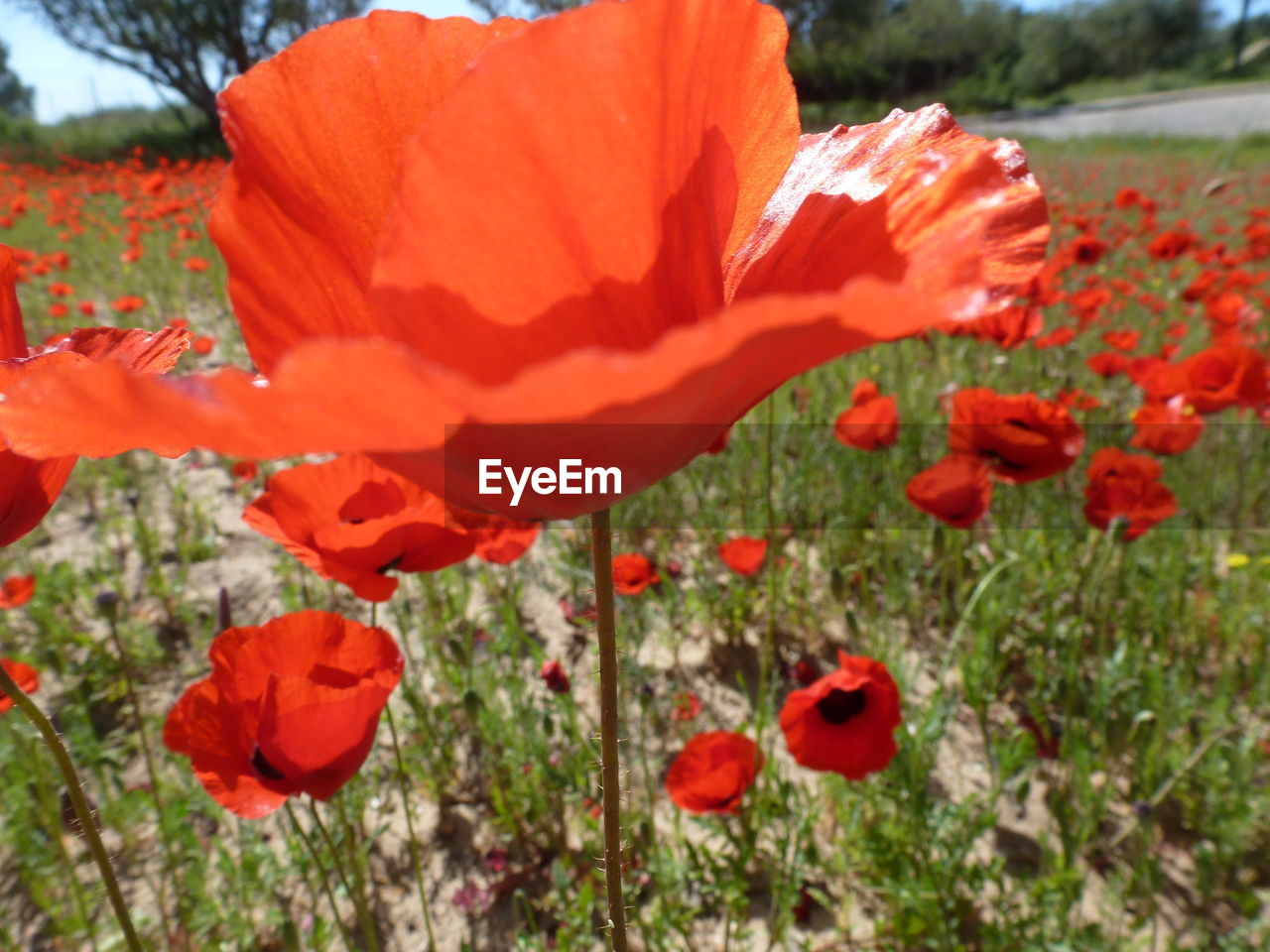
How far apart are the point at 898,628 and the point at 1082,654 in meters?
0.42

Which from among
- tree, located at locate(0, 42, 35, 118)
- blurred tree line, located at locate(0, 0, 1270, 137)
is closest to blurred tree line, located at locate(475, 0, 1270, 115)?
blurred tree line, located at locate(0, 0, 1270, 137)

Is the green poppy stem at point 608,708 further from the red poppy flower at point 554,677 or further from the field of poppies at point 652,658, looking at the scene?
the red poppy flower at point 554,677

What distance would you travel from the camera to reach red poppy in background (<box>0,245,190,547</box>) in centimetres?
43

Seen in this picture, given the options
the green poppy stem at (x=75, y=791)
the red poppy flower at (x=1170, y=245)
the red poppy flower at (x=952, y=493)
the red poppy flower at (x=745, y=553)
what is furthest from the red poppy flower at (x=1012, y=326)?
the green poppy stem at (x=75, y=791)

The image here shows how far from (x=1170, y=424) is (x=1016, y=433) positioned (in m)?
0.79

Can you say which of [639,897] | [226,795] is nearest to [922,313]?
[226,795]

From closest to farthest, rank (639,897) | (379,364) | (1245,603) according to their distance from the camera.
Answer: (379,364)
(639,897)
(1245,603)

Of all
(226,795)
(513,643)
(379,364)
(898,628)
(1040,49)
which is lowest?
(898,628)

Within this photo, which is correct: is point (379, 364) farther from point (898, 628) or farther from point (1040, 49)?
point (1040, 49)

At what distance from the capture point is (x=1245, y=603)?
1.97m

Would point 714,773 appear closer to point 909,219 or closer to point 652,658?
point 652,658

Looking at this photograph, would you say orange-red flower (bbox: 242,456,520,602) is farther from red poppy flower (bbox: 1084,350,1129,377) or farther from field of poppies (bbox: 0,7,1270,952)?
red poppy flower (bbox: 1084,350,1129,377)

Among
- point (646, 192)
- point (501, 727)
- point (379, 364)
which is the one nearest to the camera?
point (379, 364)

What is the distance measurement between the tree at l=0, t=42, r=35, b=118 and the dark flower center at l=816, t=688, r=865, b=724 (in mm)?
50769
